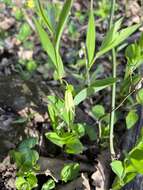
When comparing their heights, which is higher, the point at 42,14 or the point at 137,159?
the point at 42,14

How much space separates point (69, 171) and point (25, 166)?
0.19 metres

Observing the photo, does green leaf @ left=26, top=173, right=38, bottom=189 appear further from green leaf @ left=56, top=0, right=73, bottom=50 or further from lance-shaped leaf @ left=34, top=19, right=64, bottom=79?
green leaf @ left=56, top=0, right=73, bottom=50

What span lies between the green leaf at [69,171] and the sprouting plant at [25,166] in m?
0.11

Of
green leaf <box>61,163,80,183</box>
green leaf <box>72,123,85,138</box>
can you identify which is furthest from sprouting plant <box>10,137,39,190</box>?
green leaf <box>72,123,85,138</box>

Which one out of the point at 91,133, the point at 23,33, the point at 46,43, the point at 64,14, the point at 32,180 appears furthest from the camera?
the point at 23,33

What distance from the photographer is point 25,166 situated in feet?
5.43

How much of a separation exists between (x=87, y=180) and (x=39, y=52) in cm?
128

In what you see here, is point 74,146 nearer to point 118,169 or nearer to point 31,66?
point 118,169

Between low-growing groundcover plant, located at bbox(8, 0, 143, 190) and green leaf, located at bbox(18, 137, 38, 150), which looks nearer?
low-growing groundcover plant, located at bbox(8, 0, 143, 190)

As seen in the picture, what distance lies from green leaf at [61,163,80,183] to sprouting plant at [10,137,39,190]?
114 millimetres

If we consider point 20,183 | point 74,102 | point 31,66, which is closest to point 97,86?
point 74,102

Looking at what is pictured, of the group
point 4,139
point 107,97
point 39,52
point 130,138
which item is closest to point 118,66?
point 107,97

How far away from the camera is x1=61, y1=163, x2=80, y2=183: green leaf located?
169cm

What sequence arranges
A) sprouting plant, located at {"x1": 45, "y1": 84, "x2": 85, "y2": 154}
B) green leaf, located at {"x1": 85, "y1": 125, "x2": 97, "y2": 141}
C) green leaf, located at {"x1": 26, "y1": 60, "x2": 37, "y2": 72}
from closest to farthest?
sprouting plant, located at {"x1": 45, "y1": 84, "x2": 85, "y2": 154}, green leaf, located at {"x1": 85, "y1": 125, "x2": 97, "y2": 141}, green leaf, located at {"x1": 26, "y1": 60, "x2": 37, "y2": 72}
